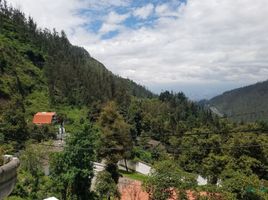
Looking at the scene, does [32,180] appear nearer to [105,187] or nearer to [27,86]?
[105,187]

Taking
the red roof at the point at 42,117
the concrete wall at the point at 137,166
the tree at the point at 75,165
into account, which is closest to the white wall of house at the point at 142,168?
the concrete wall at the point at 137,166

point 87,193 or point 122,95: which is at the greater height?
point 122,95

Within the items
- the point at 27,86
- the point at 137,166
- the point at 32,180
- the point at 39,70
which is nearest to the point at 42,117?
the point at 27,86

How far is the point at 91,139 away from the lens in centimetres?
2973

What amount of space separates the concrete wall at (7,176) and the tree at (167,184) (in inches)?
881

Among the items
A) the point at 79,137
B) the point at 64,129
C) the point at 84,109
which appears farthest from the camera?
the point at 84,109

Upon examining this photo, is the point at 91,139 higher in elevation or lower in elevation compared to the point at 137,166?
higher

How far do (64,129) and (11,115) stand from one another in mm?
22955

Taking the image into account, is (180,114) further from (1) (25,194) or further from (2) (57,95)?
(1) (25,194)

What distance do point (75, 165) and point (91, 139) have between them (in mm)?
2317

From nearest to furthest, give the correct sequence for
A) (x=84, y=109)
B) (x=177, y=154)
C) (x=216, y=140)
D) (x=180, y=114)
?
(x=216, y=140) < (x=177, y=154) < (x=84, y=109) < (x=180, y=114)

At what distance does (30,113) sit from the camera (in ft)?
247

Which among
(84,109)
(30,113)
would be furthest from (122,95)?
(30,113)

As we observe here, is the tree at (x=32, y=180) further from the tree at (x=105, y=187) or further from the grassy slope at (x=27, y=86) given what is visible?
the grassy slope at (x=27, y=86)
